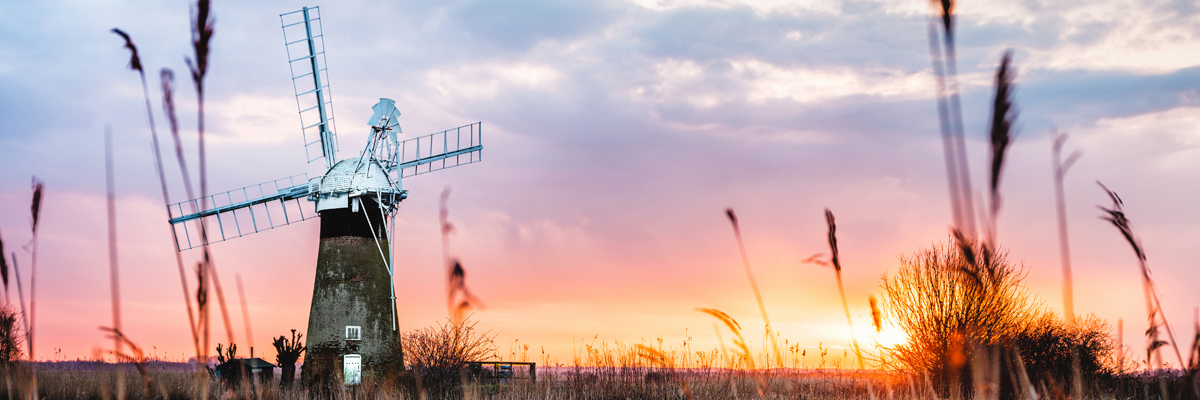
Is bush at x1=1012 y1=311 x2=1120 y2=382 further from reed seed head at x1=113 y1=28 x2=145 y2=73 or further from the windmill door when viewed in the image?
reed seed head at x1=113 y1=28 x2=145 y2=73

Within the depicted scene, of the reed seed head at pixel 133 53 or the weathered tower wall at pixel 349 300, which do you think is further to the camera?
the weathered tower wall at pixel 349 300

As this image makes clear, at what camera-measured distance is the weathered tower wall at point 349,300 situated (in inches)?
925

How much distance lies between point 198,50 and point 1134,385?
30.2m

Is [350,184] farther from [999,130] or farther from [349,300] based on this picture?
[999,130]

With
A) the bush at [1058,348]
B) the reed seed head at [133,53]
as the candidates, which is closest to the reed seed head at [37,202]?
the reed seed head at [133,53]

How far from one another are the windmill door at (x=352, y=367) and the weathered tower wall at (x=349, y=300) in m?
0.12

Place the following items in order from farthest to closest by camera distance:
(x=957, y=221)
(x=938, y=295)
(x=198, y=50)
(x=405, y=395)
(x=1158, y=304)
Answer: (x=938, y=295) < (x=405, y=395) < (x=1158, y=304) < (x=198, y=50) < (x=957, y=221)

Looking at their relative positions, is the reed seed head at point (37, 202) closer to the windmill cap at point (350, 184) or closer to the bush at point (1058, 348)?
the windmill cap at point (350, 184)

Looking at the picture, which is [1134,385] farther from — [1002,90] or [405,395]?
[1002,90]

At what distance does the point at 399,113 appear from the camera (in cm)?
2589

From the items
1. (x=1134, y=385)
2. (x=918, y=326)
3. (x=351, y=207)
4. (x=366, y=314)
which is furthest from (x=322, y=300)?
(x=1134, y=385)

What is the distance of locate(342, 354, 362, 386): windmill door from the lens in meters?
23.1

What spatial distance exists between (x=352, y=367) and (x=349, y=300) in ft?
6.53

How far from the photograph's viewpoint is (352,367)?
76.5 ft
